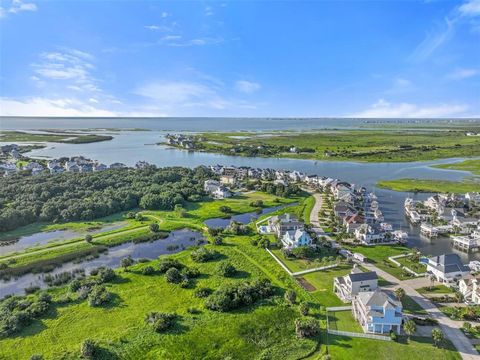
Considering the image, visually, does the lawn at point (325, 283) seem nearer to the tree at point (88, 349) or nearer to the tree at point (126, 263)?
the tree at point (88, 349)

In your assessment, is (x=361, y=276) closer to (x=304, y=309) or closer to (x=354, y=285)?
(x=354, y=285)

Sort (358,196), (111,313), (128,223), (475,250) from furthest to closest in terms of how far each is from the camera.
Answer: (358,196) < (128,223) < (475,250) < (111,313)

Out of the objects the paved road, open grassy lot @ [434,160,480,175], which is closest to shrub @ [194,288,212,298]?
the paved road

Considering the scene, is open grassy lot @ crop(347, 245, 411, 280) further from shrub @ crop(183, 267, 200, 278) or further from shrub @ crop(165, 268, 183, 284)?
shrub @ crop(165, 268, 183, 284)

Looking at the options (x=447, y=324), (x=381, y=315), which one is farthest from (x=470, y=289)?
(x=381, y=315)

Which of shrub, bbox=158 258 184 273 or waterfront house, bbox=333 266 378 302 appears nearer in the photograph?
waterfront house, bbox=333 266 378 302

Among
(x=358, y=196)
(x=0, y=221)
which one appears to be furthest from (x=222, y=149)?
(x=0, y=221)

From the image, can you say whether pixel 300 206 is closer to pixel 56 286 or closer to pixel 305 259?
pixel 305 259
